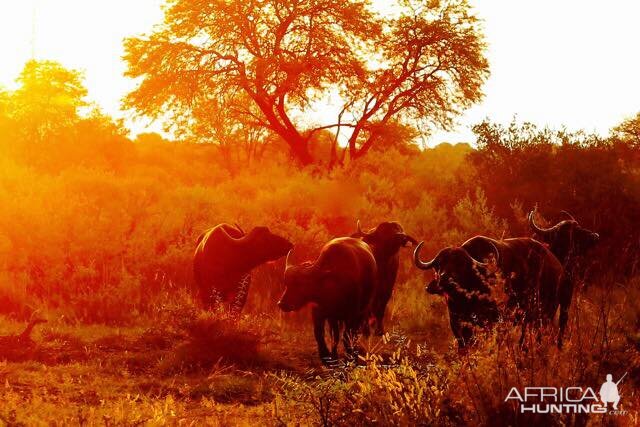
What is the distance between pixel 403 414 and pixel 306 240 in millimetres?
9543

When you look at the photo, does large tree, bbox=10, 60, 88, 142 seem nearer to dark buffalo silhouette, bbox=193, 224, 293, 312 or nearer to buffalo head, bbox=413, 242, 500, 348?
dark buffalo silhouette, bbox=193, 224, 293, 312

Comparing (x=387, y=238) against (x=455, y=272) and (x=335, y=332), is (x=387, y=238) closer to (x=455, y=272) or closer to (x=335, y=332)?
(x=335, y=332)

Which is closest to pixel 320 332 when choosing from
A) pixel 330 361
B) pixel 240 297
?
pixel 330 361

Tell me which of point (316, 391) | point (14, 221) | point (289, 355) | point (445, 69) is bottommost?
point (289, 355)

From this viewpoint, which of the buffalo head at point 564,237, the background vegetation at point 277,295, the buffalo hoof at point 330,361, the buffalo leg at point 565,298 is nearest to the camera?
the background vegetation at point 277,295

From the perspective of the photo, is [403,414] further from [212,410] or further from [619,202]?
[619,202]

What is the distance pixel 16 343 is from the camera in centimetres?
960

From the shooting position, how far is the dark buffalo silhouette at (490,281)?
23.7 feet

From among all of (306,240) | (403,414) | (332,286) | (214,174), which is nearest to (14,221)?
(306,240)

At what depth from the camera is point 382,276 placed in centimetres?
1118

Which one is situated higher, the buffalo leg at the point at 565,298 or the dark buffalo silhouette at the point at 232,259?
the dark buffalo silhouette at the point at 232,259

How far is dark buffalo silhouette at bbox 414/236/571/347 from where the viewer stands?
7.21 m

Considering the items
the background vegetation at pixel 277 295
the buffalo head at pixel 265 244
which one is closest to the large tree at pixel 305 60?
the background vegetation at pixel 277 295

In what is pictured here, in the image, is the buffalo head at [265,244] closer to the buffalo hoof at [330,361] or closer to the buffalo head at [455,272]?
the buffalo hoof at [330,361]
